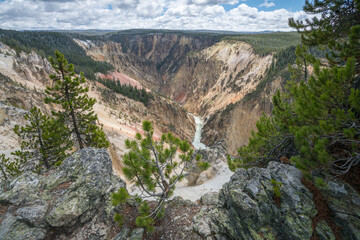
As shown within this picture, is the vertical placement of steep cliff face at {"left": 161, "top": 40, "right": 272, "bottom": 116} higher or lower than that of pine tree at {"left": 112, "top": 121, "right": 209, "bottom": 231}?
lower

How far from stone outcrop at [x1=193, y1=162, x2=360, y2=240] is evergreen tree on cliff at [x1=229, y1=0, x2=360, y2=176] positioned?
562mm

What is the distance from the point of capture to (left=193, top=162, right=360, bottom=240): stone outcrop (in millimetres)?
4203

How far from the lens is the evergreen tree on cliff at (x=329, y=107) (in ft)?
14.2

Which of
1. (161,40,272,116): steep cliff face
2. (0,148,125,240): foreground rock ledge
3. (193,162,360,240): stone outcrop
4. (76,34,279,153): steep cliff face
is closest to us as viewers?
(193,162,360,240): stone outcrop

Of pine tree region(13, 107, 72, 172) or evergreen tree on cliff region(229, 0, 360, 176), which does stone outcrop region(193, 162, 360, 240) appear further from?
pine tree region(13, 107, 72, 172)

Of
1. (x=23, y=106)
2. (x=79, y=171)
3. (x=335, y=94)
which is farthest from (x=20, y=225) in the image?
(x=23, y=106)

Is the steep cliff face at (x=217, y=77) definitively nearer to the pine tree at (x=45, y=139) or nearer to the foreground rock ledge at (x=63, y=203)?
the pine tree at (x=45, y=139)

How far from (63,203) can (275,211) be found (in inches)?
239

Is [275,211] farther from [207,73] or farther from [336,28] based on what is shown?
[207,73]

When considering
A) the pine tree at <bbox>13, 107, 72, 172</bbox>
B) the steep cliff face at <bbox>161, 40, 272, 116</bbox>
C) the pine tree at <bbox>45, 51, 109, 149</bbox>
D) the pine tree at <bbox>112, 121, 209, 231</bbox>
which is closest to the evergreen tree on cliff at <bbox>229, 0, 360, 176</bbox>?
the pine tree at <bbox>112, 121, 209, 231</bbox>

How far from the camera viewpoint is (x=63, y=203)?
5.96 meters

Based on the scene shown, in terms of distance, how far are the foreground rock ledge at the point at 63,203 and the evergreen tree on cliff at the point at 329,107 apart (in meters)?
5.64

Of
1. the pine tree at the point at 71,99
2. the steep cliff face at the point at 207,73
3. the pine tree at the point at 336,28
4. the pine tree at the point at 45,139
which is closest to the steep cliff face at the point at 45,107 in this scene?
the pine tree at the point at 45,139

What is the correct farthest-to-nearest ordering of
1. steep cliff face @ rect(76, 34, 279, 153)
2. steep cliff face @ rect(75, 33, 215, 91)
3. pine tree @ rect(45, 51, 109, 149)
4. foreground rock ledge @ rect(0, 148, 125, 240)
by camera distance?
steep cliff face @ rect(75, 33, 215, 91) < steep cliff face @ rect(76, 34, 279, 153) < pine tree @ rect(45, 51, 109, 149) < foreground rock ledge @ rect(0, 148, 125, 240)
